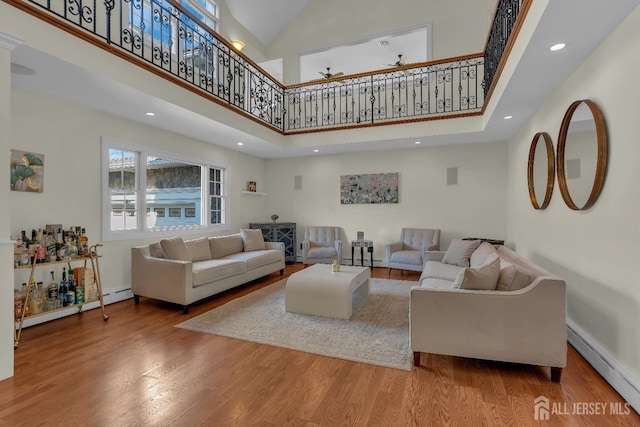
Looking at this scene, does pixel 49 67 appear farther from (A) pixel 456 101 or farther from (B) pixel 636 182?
(A) pixel 456 101

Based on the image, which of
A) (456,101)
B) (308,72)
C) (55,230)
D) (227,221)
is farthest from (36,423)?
(308,72)

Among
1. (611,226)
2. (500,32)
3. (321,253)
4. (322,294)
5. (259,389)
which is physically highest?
(500,32)

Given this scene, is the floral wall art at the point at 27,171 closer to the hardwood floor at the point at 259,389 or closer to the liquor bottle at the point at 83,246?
the liquor bottle at the point at 83,246

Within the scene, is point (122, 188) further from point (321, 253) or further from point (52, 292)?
point (321, 253)

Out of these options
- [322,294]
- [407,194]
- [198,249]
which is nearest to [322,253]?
[407,194]

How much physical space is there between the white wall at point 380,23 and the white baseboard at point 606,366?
5630 mm

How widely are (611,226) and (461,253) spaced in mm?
2245

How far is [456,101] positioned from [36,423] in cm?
727

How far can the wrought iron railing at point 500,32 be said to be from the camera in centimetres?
312

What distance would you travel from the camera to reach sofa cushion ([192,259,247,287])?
13.2ft

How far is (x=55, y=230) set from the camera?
11.1 ft

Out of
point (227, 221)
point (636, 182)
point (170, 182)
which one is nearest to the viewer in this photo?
point (636, 182)

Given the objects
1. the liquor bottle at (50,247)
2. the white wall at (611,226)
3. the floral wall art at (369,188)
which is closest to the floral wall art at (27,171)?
the liquor bottle at (50,247)

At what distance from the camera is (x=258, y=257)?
5.29 meters
